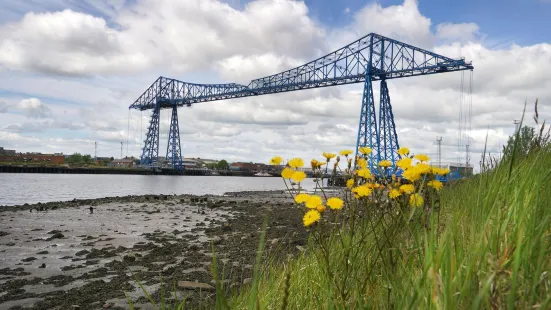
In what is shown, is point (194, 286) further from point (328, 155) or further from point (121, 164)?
point (121, 164)

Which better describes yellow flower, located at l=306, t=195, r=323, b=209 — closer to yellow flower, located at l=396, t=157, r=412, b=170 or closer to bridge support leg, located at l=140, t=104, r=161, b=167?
yellow flower, located at l=396, t=157, r=412, b=170

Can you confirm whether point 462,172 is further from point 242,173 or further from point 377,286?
point 242,173

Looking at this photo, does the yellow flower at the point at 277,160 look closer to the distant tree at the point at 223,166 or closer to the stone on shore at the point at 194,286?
the stone on shore at the point at 194,286

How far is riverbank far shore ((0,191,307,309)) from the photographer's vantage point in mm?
4988

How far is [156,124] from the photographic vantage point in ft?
258

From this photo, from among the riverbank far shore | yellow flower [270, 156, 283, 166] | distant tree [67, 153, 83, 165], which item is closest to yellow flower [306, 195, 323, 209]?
yellow flower [270, 156, 283, 166]

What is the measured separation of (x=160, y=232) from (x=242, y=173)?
4071 inches

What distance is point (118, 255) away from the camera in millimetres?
7109

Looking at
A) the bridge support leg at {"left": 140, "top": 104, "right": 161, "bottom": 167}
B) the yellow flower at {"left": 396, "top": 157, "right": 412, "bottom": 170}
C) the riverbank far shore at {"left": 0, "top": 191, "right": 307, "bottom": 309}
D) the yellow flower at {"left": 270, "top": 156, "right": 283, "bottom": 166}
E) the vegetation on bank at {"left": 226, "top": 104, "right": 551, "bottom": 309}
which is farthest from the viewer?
the bridge support leg at {"left": 140, "top": 104, "right": 161, "bottom": 167}

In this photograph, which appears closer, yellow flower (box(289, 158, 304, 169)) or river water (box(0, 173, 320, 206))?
yellow flower (box(289, 158, 304, 169))

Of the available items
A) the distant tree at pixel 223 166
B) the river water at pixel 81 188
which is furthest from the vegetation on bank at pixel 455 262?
the distant tree at pixel 223 166

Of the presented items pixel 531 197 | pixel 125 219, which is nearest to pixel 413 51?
pixel 125 219

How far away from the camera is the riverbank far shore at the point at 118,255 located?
4988mm

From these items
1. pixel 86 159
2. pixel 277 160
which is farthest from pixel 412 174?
pixel 86 159
